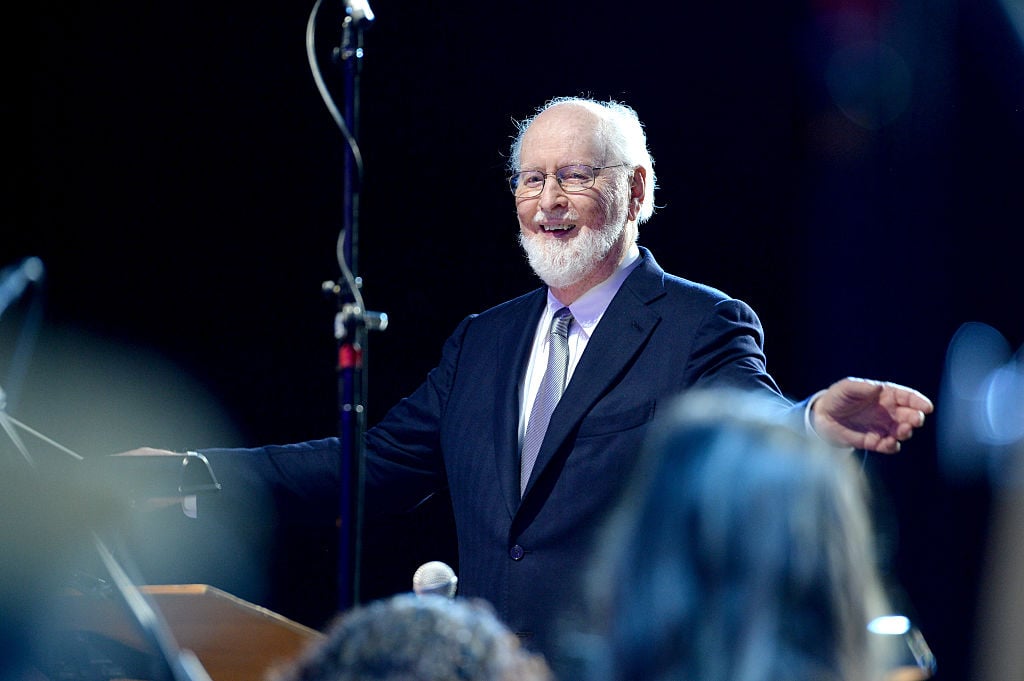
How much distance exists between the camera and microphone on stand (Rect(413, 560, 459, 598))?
251 centimetres

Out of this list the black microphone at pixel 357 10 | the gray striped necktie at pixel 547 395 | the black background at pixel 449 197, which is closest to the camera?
the black microphone at pixel 357 10

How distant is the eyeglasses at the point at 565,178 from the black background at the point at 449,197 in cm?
100

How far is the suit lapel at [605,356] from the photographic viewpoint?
244 cm

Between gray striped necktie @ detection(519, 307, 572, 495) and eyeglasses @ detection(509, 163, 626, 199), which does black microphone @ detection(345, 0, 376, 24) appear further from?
gray striped necktie @ detection(519, 307, 572, 495)

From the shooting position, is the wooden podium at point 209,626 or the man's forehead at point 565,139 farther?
the man's forehead at point 565,139

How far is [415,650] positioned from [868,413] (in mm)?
1242

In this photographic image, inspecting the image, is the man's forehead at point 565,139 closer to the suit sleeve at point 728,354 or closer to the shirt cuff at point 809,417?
the suit sleeve at point 728,354

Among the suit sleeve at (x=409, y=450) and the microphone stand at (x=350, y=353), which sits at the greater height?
the microphone stand at (x=350, y=353)

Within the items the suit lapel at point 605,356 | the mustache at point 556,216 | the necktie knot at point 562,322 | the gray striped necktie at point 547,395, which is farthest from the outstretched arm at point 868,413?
the mustache at point 556,216

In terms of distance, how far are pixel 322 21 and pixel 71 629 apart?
8.27 ft

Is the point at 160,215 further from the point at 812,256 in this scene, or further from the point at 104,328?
the point at 812,256

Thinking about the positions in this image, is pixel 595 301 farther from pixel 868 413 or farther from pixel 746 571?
pixel 746 571

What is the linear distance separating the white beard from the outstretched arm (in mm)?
934

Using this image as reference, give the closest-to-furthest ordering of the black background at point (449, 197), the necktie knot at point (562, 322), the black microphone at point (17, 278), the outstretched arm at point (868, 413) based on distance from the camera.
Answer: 1. the outstretched arm at point (868, 413)
2. the necktie knot at point (562, 322)
3. the black microphone at point (17, 278)
4. the black background at point (449, 197)
